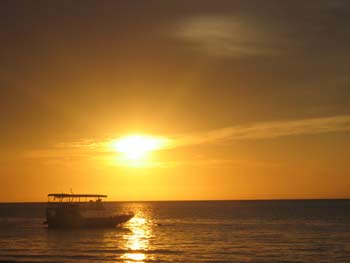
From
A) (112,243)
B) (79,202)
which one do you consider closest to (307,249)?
(112,243)

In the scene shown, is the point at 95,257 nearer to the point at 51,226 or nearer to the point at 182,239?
the point at 182,239

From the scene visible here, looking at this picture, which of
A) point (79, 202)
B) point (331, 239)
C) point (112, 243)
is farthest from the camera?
point (79, 202)

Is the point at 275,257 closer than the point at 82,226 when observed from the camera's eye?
Yes

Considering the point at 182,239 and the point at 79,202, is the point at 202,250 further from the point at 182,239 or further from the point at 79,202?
the point at 79,202

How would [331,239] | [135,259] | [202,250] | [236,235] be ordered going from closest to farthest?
[135,259] < [202,250] < [331,239] < [236,235]

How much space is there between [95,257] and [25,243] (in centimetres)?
1927

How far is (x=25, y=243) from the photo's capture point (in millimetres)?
64250

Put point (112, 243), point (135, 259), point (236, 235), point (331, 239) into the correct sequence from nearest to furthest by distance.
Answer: point (135, 259), point (112, 243), point (331, 239), point (236, 235)

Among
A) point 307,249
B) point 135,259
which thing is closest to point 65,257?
point 135,259

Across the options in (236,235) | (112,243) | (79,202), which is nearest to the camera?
(112,243)

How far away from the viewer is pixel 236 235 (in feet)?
249

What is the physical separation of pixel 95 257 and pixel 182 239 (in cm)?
2314

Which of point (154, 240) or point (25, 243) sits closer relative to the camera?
point (25, 243)

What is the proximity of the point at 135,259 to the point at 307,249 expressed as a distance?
21.0 metres
